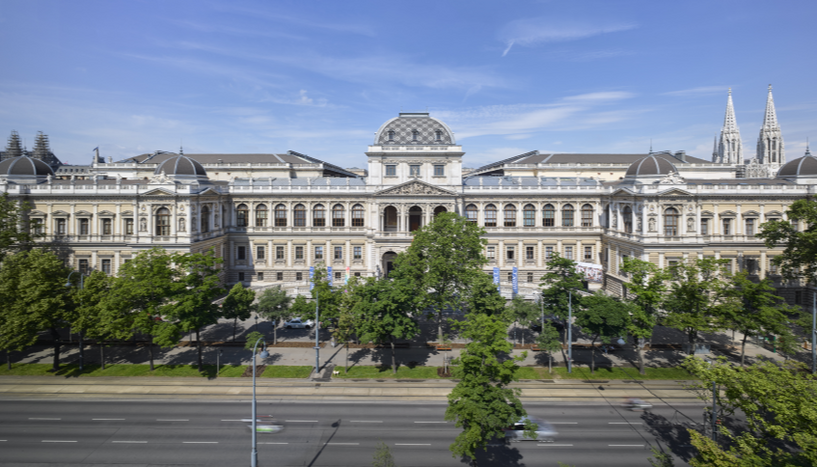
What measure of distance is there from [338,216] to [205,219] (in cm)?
2244

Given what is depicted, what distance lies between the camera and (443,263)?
48.9 meters

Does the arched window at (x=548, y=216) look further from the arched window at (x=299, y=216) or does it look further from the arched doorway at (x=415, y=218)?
the arched window at (x=299, y=216)

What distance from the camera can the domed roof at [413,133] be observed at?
249ft

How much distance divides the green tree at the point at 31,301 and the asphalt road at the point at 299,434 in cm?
690

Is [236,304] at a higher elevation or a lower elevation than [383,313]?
higher

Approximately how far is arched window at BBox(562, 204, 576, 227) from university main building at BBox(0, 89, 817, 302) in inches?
9.5

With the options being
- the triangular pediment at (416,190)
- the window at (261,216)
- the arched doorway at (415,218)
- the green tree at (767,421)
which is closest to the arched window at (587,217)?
the triangular pediment at (416,190)

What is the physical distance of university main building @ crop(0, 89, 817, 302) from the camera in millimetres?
65938

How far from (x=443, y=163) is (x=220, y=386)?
4979 centimetres

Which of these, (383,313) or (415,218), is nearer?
(383,313)

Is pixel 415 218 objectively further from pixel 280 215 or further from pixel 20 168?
pixel 20 168

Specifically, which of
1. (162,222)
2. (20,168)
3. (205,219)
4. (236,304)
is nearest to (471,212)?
(236,304)

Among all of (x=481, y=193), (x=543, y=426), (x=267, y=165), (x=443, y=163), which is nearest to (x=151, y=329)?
(x=543, y=426)

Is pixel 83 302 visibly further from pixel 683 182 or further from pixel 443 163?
pixel 683 182
